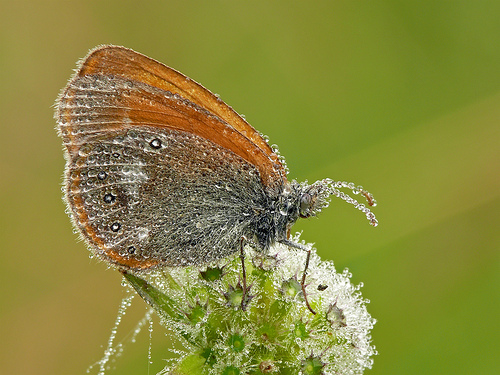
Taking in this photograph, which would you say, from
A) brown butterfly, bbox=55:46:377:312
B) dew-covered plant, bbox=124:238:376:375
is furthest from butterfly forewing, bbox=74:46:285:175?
dew-covered plant, bbox=124:238:376:375

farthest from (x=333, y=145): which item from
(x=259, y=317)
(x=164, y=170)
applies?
(x=259, y=317)

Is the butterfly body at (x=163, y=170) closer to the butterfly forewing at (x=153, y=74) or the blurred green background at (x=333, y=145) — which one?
the butterfly forewing at (x=153, y=74)

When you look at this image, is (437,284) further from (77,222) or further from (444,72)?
(77,222)

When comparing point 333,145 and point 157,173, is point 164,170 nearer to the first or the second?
point 157,173

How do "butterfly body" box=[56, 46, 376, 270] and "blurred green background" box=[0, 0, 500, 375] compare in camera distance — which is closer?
"butterfly body" box=[56, 46, 376, 270]

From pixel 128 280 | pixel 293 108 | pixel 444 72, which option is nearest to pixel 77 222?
pixel 128 280

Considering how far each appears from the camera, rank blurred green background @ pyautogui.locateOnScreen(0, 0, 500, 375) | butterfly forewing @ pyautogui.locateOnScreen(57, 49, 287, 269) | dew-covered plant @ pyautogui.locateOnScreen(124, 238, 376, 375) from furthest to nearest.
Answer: blurred green background @ pyautogui.locateOnScreen(0, 0, 500, 375) < butterfly forewing @ pyautogui.locateOnScreen(57, 49, 287, 269) < dew-covered plant @ pyautogui.locateOnScreen(124, 238, 376, 375)

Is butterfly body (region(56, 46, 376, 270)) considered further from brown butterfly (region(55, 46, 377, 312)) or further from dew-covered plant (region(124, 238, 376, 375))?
dew-covered plant (region(124, 238, 376, 375))
